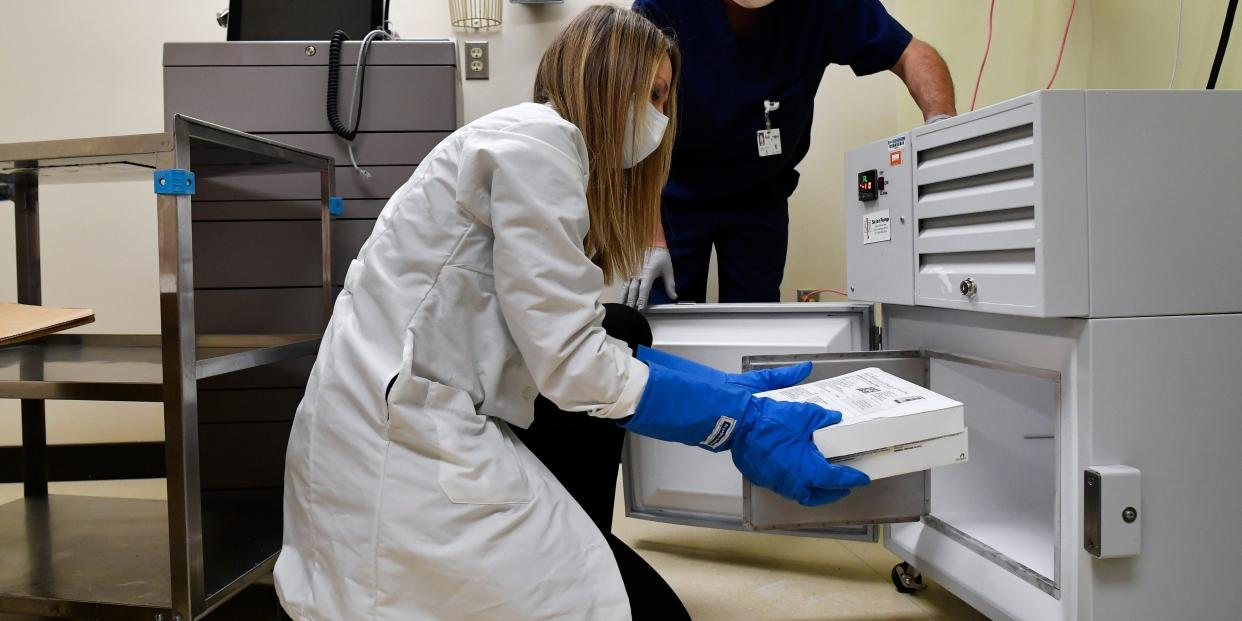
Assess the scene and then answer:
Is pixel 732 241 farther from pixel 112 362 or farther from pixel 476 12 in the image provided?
pixel 112 362

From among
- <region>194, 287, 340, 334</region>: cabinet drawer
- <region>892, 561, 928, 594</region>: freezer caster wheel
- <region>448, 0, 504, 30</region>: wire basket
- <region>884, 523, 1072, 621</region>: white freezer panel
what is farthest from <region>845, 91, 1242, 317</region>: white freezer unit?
<region>448, 0, 504, 30</region>: wire basket

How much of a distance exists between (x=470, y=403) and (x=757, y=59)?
1207 millimetres

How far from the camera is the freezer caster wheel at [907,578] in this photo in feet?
4.49

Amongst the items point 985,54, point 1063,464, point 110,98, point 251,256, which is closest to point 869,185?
point 1063,464

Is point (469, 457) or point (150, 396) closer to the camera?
point (469, 457)

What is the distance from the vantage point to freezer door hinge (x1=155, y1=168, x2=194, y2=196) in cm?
103

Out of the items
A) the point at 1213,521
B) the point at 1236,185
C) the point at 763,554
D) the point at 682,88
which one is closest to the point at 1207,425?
the point at 1213,521

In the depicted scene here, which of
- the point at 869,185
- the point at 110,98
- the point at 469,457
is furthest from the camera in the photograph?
the point at 110,98

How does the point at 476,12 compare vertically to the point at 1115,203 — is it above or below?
above

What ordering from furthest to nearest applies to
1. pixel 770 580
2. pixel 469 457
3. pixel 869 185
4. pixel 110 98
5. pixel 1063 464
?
pixel 110 98 → pixel 770 580 → pixel 869 185 → pixel 1063 464 → pixel 469 457

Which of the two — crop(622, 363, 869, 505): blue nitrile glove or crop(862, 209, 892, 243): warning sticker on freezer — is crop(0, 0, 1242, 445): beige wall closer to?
crop(862, 209, 892, 243): warning sticker on freezer

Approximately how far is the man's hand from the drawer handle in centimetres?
58

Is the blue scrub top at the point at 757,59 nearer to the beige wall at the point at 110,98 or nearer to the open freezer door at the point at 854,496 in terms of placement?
the beige wall at the point at 110,98

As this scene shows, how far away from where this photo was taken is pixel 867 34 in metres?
1.77
